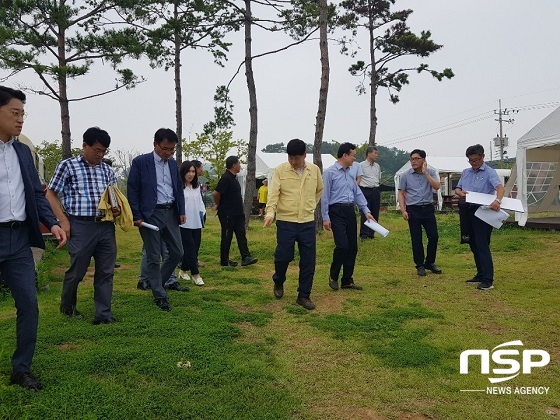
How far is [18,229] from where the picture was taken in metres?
3.02

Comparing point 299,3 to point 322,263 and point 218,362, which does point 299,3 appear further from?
point 218,362

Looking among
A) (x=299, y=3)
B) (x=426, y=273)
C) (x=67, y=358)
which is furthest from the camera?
(x=299, y=3)

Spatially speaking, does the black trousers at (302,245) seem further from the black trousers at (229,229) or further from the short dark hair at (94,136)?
the black trousers at (229,229)

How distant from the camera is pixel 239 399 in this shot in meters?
2.89

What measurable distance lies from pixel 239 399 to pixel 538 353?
2.27 m

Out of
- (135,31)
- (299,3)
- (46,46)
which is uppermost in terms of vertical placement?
(299,3)

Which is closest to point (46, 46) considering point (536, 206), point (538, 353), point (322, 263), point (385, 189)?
point (322, 263)

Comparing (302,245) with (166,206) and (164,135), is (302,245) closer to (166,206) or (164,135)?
(166,206)

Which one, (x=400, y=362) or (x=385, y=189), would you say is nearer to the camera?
(x=400, y=362)

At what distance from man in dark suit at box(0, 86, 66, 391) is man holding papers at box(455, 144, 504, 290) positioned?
481 centimetres

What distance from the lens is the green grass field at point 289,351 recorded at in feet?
9.27

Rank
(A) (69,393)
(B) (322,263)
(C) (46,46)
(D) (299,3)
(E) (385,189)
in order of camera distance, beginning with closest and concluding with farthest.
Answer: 1. (A) (69,393)
2. (B) (322,263)
3. (C) (46,46)
4. (D) (299,3)
5. (E) (385,189)

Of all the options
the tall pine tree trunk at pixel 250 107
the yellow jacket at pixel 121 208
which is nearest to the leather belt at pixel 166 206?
the yellow jacket at pixel 121 208

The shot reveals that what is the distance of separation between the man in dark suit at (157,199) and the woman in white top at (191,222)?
1.32m
